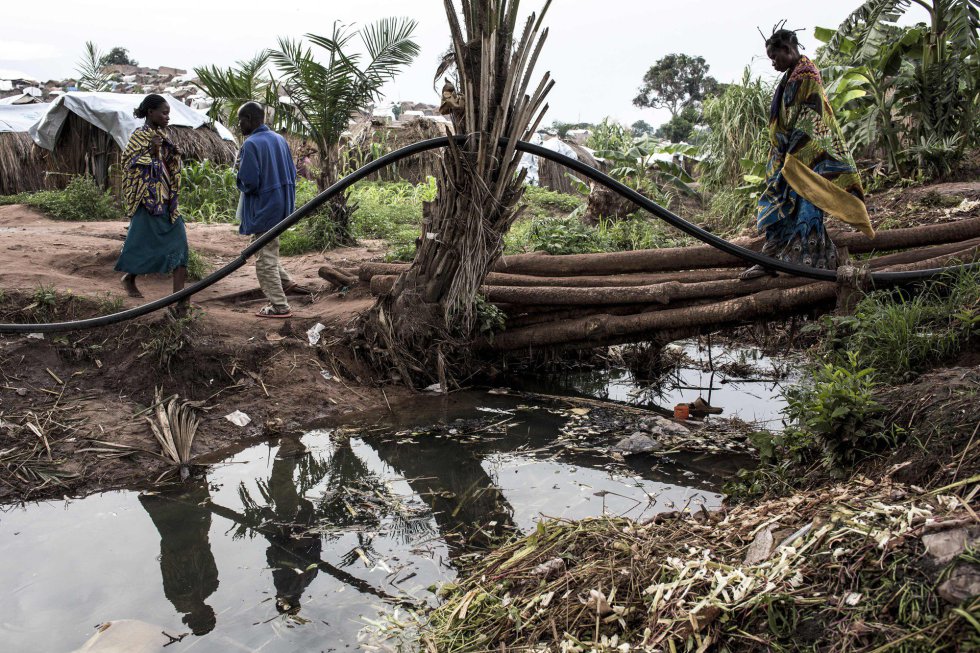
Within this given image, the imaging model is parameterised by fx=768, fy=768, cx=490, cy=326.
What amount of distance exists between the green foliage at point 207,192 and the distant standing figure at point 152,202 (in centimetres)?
594

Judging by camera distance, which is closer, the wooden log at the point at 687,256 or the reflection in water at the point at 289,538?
the reflection in water at the point at 289,538

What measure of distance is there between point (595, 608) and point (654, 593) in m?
0.19

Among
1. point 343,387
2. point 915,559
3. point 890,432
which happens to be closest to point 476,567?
point 915,559

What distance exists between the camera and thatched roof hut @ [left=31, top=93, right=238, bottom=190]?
12.4 metres

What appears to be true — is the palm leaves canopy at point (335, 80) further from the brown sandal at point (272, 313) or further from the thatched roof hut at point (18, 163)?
the thatched roof hut at point (18, 163)

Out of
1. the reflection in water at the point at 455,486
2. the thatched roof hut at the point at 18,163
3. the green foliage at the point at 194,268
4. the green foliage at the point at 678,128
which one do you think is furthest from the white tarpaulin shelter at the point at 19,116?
the green foliage at the point at 678,128

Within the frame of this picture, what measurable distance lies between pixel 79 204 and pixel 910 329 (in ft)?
34.4

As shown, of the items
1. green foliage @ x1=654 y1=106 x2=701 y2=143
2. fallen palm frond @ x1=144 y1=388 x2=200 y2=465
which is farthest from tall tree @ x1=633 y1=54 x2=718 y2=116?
fallen palm frond @ x1=144 y1=388 x2=200 y2=465

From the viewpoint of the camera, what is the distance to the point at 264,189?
5965mm

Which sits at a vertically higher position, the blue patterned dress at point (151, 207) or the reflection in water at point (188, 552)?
the blue patterned dress at point (151, 207)

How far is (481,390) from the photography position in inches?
230

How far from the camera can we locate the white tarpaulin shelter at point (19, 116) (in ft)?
50.7

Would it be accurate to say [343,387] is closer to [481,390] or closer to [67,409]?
[481,390]

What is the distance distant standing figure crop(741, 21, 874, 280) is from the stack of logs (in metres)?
0.22
